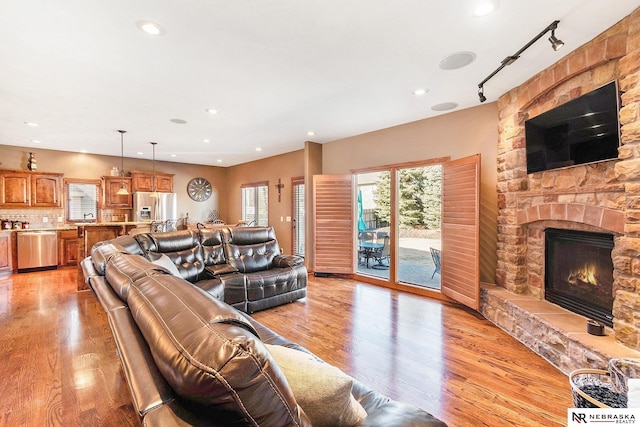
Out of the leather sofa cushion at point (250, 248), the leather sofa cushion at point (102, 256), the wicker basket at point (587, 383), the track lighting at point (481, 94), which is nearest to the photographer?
the wicker basket at point (587, 383)

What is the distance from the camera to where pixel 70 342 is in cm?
288

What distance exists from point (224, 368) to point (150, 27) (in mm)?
2565

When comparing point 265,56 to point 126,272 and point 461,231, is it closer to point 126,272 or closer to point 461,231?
point 126,272

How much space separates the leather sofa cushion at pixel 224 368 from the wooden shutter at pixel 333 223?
4610 millimetres

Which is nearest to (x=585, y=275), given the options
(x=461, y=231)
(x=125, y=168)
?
(x=461, y=231)

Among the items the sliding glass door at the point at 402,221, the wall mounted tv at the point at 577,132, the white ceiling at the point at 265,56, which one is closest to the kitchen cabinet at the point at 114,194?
the white ceiling at the point at 265,56

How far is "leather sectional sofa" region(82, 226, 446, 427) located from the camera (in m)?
0.71

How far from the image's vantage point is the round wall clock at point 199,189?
8737 mm

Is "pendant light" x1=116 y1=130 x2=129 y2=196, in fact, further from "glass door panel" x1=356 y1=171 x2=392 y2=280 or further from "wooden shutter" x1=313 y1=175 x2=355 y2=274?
"glass door panel" x1=356 y1=171 x2=392 y2=280

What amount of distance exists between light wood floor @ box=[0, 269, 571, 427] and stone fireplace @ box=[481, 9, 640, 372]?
32 centimetres

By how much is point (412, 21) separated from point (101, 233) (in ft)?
18.3

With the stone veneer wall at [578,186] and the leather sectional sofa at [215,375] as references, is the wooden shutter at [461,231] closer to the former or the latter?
the stone veneer wall at [578,186]

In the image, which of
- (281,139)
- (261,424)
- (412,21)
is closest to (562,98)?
(412,21)

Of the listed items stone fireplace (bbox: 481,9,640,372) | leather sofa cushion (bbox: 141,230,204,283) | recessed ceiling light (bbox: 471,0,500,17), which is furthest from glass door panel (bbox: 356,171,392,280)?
recessed ceiling light (bbox: 471,0,500,17)
